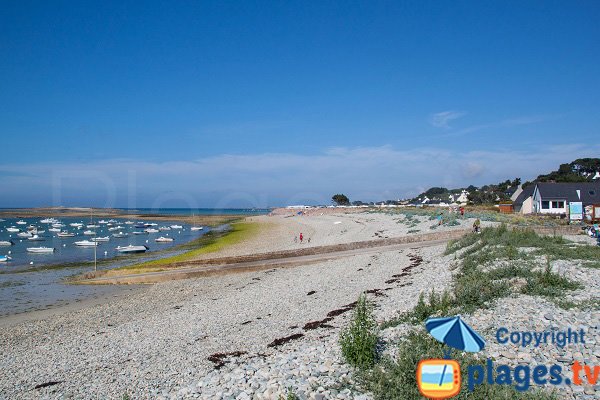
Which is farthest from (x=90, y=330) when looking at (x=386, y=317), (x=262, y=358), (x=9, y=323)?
(x=386, y=317)

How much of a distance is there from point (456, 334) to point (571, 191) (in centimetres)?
5829

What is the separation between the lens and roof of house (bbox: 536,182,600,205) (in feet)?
173

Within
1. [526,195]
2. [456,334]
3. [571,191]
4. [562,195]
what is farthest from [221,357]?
[526,195]

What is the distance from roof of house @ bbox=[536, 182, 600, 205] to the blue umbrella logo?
56.1 metres

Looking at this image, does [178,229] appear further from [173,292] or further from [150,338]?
[150,338]

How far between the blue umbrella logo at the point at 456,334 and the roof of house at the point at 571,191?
5615cm

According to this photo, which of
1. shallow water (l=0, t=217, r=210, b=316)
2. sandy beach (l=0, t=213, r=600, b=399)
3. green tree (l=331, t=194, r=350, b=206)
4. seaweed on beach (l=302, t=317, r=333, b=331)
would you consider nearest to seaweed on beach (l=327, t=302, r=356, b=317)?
sandy beach (l=0, t=213, r=600, b=399)

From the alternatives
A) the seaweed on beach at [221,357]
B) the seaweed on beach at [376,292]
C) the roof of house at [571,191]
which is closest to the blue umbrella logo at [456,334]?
the seaweed on beach at [221,357]

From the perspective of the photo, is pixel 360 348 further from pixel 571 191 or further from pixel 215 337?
pixel 571 191

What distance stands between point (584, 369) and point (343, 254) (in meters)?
24.1

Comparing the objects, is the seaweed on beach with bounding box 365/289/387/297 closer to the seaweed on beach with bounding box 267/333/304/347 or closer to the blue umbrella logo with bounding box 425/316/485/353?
the seaweed on beach with bounding box 267/333/304/347

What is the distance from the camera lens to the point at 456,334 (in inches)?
225

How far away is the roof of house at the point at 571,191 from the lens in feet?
173

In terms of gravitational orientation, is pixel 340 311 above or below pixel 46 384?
above
